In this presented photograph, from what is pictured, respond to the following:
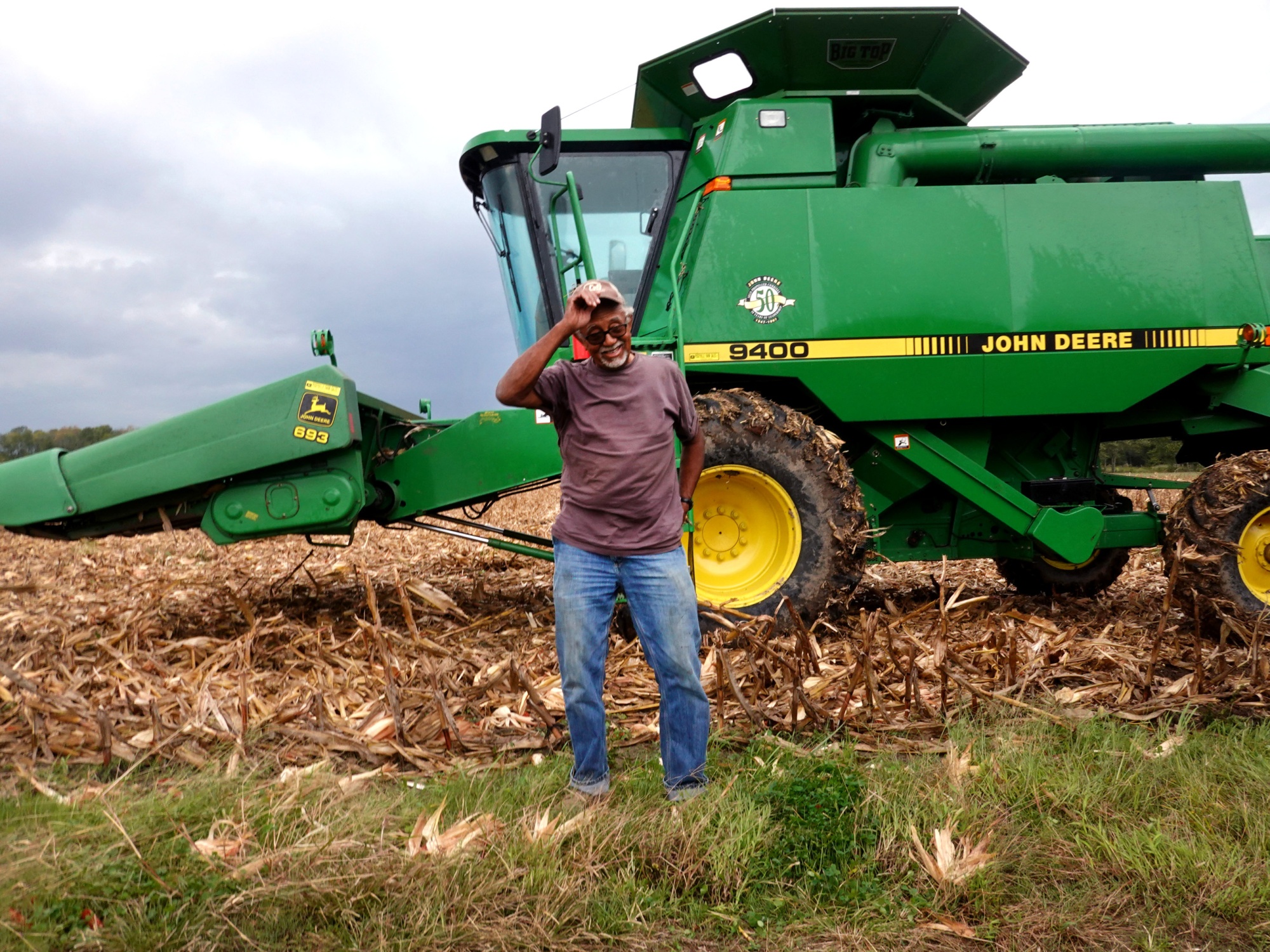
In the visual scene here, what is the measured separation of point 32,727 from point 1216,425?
20.4ft

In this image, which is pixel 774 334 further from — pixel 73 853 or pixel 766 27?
pixel 73 853

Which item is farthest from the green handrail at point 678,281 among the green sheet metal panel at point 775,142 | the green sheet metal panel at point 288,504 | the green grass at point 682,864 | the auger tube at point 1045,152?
the green grass at point 682,864

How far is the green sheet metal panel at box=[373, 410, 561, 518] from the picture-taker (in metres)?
4.94

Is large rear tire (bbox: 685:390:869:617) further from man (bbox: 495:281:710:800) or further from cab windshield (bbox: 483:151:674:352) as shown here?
man (bbox: 495:281:710:800)

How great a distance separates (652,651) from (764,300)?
9.26 ft

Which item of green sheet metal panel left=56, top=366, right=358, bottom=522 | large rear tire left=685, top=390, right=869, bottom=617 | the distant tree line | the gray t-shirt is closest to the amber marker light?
large rear tire left=685, top=390, right=869, bottom=617

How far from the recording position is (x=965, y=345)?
5160mm

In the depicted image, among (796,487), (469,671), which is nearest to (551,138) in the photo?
(796,487)

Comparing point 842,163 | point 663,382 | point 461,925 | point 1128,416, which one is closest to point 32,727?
point 461,925

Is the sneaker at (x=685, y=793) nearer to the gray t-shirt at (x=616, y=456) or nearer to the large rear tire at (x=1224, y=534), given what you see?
the gray t-shirt at (x=616, y=456)

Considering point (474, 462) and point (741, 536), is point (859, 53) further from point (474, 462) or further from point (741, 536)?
point (474, 462)

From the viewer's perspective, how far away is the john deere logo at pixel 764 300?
5.04m

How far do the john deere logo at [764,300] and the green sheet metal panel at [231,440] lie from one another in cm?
218

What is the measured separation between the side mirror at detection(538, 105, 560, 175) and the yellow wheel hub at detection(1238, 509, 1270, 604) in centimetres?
422
